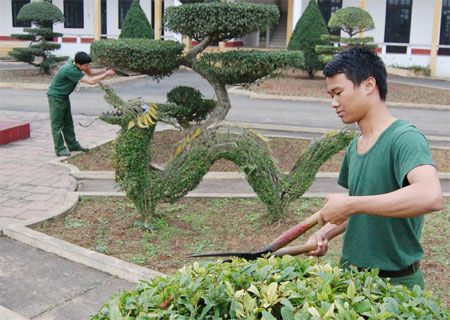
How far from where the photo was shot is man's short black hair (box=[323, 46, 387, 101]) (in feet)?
7.77

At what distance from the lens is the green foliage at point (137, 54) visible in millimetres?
8102

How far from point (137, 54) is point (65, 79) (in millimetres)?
1694

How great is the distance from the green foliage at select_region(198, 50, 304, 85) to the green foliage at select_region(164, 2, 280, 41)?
365 millimetres

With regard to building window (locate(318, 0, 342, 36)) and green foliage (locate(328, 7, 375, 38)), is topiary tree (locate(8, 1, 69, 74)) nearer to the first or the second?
green foliage (locate(328, 7, 375, 38))

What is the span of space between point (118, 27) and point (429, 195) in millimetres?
28623

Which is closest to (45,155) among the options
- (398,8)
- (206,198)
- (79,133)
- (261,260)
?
(79,133)

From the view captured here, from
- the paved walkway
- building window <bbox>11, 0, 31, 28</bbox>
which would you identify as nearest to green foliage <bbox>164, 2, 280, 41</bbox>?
the paved walkway

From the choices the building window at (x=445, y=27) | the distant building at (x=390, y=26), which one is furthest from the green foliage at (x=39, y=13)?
the building window at (x=445, y=27)

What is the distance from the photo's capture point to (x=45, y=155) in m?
9.28

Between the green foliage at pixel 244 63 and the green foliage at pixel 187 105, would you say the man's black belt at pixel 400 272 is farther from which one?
the green foliage at pixel 187 105

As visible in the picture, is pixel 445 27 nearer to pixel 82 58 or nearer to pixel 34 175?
pixel 82 58

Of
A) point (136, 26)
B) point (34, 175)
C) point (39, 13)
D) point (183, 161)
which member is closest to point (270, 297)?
point (183, 161)

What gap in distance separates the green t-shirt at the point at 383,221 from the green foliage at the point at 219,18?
5894mm

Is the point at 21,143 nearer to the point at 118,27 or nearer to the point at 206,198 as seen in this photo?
the point at 206,198
